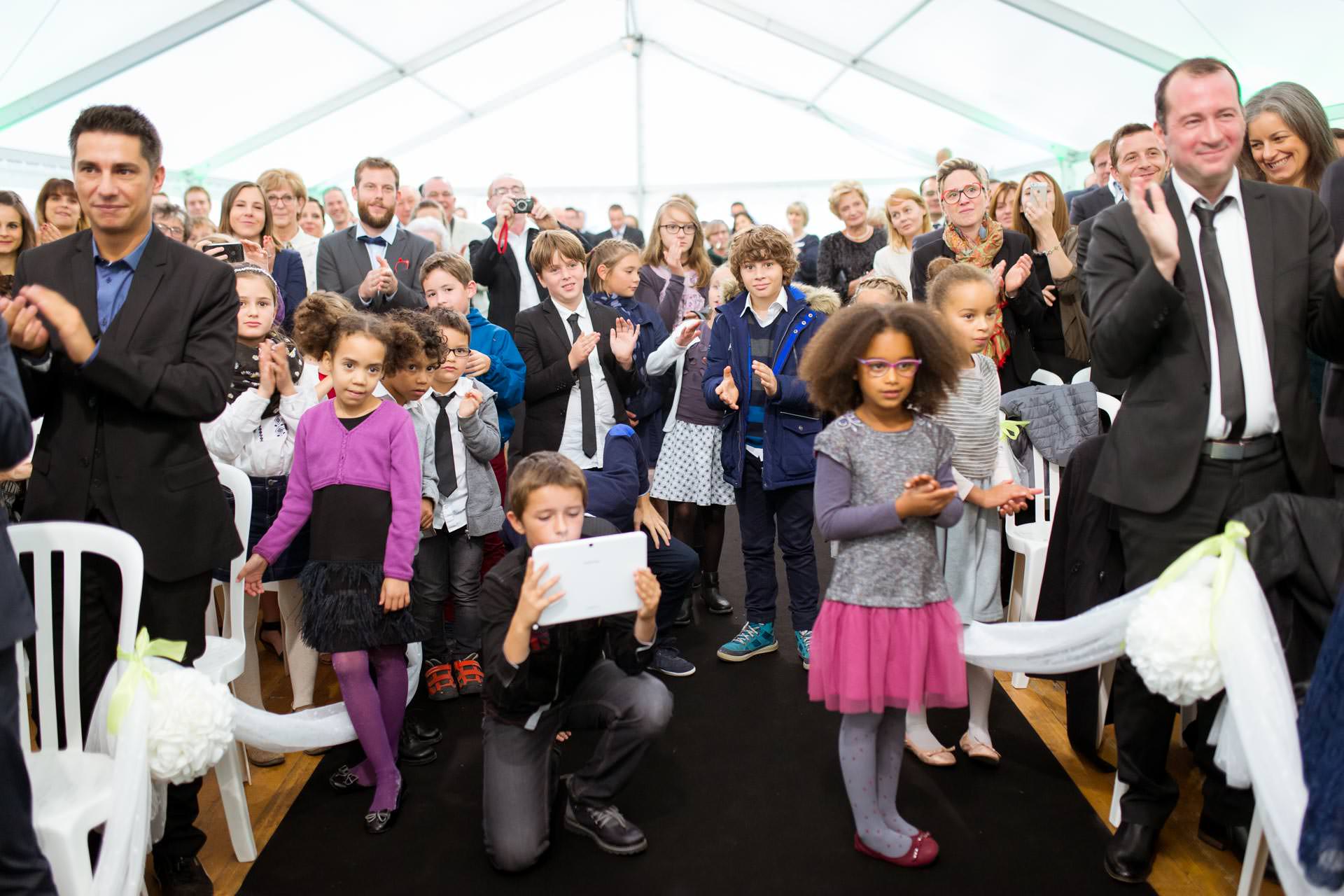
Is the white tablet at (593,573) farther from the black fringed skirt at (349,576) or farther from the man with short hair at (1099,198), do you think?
the man with short hair at (1099,198)

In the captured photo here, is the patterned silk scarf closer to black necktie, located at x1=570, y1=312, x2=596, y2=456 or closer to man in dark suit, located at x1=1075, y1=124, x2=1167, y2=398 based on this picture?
man in dark suit, located at x1=1075, y1=124, x2=1167, y2=398

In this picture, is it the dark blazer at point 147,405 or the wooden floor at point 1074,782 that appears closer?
the dark blazer at point 147,405

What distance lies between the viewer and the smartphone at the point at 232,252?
10.0ft

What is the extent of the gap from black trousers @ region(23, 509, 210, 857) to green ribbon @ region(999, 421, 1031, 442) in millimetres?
2322

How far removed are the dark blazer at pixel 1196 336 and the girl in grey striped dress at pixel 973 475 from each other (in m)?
0.57

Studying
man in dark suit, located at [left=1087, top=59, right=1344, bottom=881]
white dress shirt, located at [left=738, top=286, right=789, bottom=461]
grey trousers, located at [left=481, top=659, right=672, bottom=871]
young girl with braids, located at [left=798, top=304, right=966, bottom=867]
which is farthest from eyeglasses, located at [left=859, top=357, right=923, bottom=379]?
white dress shirt, located at [left=738, top=286, right=789, bottom=461]

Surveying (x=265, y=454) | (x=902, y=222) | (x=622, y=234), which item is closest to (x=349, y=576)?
(x=265, y=454)

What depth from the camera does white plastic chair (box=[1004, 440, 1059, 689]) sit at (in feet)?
9.71

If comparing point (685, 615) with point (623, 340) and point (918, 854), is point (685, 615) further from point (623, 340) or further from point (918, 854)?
point (918, 854)

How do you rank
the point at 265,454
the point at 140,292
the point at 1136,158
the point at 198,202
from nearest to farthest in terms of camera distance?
the point at 140,292 → the point at 265,454 → the point at 1136,158 → the point at 198,202

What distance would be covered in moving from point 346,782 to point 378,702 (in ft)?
0.94

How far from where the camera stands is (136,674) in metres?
1.67

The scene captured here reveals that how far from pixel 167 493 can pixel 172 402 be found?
8.0 inches

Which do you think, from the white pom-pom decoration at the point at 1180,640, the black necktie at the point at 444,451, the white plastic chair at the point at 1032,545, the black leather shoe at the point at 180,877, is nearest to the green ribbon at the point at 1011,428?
the white plastic chair at the point at 1032,545
